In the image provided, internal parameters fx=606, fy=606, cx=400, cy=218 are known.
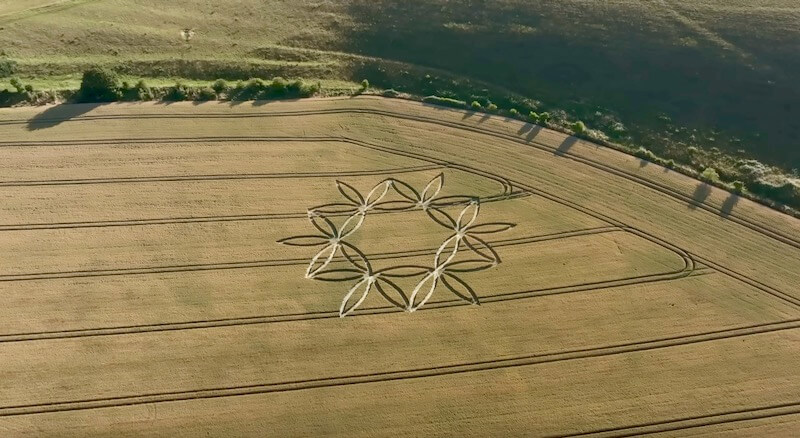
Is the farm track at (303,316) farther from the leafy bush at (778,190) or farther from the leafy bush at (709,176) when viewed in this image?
the leafy bush at (778,190)

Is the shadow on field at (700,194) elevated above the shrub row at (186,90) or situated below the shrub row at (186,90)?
below

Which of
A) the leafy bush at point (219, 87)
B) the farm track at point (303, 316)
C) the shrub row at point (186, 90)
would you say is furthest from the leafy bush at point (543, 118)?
the leafy bush at point (219, 87)

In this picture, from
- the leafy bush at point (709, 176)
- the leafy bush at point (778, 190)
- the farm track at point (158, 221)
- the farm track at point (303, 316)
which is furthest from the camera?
the leafy bush at point (709, 176)

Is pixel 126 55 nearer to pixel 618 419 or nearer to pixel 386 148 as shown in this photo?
pixel 386 148

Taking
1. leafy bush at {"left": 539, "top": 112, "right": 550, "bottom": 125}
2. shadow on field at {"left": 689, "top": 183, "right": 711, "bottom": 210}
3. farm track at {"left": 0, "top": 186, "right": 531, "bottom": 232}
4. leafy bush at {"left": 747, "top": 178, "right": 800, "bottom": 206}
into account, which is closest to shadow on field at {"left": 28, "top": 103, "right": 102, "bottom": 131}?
farm track at {"left": 0, "top": 186, "right": 531, "bottom": 232}

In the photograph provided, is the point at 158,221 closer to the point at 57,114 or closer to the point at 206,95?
the point at 206,95


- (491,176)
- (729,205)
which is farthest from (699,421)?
(491,176)
